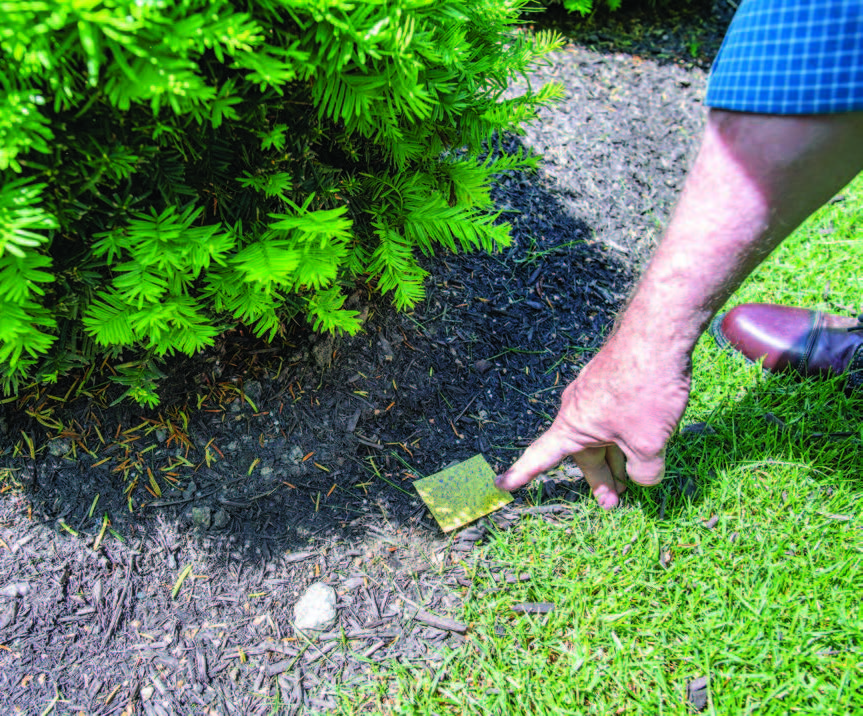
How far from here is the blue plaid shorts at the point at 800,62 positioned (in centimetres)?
135

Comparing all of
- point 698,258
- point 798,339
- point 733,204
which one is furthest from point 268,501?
point 798,339

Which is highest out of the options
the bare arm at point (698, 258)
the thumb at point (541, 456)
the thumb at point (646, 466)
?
the bare arm at point (698, 258)

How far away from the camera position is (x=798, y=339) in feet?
9.52

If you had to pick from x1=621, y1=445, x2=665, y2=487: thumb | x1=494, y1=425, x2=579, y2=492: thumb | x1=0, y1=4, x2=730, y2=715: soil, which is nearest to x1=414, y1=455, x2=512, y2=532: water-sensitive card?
x1=0, y1=4, x2=730, y2=715: soil

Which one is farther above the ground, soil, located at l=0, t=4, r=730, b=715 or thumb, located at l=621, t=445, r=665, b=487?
thumb, located at l=621, t=445, r=665, b=487

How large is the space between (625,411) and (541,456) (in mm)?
389

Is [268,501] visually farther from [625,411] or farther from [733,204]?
[733,204]

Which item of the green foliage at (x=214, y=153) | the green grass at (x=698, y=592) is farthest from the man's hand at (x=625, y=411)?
the green foliage at (x=214, y=153)

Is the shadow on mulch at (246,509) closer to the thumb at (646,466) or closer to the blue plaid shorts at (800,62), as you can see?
the thumb at (646,466)

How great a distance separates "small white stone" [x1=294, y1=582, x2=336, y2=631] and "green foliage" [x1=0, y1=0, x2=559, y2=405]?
36.9 inches

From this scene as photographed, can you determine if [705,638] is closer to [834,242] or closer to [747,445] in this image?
[747,445]

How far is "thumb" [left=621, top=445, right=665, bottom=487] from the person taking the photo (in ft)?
6.07

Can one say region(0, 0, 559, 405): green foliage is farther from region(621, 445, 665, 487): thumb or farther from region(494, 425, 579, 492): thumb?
region(621, 445, 665, 487): thumb

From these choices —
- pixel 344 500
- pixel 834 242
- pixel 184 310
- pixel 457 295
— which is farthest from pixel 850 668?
pixel 834 242
